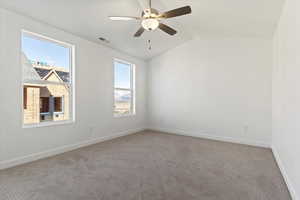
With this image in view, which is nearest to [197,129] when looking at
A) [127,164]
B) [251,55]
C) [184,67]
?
[184,67]

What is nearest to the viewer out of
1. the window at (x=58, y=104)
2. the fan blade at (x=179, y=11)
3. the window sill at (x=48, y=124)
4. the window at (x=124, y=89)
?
the fan blade at (x=179, y=11)

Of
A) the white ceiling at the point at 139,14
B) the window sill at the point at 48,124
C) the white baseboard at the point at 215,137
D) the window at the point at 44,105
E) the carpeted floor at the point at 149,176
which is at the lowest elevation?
the carpeted floor at the point at 149,176

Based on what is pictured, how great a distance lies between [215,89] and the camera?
4.58 metres

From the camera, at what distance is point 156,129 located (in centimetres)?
Answer: 575

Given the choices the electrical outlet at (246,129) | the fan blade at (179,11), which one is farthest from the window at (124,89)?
the electrical outlet at (246,129)

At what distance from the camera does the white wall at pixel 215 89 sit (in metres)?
4.00

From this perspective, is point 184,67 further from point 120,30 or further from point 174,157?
point 174,157

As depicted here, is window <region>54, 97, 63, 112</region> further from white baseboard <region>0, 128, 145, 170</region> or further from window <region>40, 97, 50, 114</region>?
white baseboard <region>0, 128, 145, 170</region>

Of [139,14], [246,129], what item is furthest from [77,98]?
[246,129]

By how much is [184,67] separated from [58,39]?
11.3 ft

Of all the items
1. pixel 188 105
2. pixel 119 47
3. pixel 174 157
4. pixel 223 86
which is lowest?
pixel 174 157

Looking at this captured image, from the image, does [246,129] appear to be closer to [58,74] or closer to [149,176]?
[149,176]

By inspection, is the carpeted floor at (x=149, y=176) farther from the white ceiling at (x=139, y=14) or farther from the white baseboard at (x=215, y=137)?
the white ceiling at (x=139, y=14)

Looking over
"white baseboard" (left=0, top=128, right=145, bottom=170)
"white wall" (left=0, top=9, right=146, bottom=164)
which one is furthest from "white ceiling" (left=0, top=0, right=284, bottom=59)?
"white baseboard" (left=0, top=128, right=145, bottom=170)
